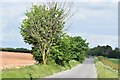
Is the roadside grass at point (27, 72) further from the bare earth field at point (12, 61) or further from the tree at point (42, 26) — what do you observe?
the tree at point (42, 26)

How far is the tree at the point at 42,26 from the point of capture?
44.8m

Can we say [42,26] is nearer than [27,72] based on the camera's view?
No

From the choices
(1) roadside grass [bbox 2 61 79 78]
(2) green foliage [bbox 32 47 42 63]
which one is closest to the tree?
Answer: (2) green foliage [bbox 32 47 42 63]

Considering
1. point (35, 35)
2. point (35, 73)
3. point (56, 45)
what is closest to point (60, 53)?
point (56, 45)

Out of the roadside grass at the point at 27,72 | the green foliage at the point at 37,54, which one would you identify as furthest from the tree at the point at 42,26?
the roadside grass at the point at 27,72

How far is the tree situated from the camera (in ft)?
147

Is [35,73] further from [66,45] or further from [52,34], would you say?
[66,45]

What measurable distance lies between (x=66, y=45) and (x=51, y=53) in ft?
16.0

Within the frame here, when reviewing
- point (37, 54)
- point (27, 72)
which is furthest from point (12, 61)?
point (27, 72)

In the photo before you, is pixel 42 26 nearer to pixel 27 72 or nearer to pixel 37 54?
pixel 37 54

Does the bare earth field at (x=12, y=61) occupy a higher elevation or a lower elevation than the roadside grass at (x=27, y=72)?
higher

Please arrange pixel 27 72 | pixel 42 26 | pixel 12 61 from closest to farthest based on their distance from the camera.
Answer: pixel 27 72 < pixel 42 26 < pixel 12 61

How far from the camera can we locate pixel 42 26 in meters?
45.5

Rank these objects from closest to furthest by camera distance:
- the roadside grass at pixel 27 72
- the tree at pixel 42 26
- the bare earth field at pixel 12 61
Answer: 1. the roadside grass at pixel 27 72
2. the bare earth field at pixel 12 61
3. the tree at pixel 42 26
